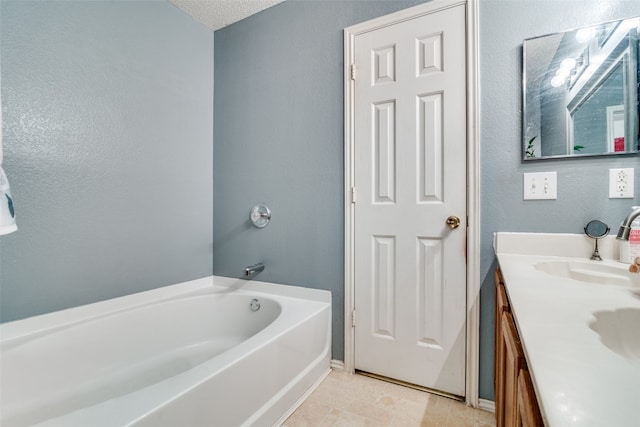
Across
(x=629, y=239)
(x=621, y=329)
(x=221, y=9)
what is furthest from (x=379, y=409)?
(x=221, y=9)

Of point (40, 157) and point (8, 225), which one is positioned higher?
point (40, 157)

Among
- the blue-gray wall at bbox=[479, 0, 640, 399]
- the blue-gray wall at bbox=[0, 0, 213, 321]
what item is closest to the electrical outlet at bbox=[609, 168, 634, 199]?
the blue-gray wall at bbox=[479, 0, 640, 399]

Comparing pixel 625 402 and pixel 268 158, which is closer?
pixel 625 402

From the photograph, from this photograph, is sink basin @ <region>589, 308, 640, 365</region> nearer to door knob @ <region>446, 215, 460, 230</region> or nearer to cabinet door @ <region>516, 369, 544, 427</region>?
cabinet door @ <region>516, 369, 544, 427</region>

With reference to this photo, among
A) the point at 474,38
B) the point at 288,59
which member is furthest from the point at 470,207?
the point at 288,59

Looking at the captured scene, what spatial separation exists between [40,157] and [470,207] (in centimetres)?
203

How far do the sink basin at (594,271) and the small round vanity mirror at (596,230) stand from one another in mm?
55

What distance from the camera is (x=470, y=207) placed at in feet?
4.44

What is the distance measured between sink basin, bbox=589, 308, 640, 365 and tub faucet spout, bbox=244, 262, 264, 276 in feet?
5.15

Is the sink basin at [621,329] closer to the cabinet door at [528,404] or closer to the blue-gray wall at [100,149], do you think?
the cabinet door at [528,404]

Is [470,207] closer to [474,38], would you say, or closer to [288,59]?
[474,38]

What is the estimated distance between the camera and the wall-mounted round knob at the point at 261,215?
1.90 m

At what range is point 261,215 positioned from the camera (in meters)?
1.92

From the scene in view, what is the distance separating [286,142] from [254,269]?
86 cm
